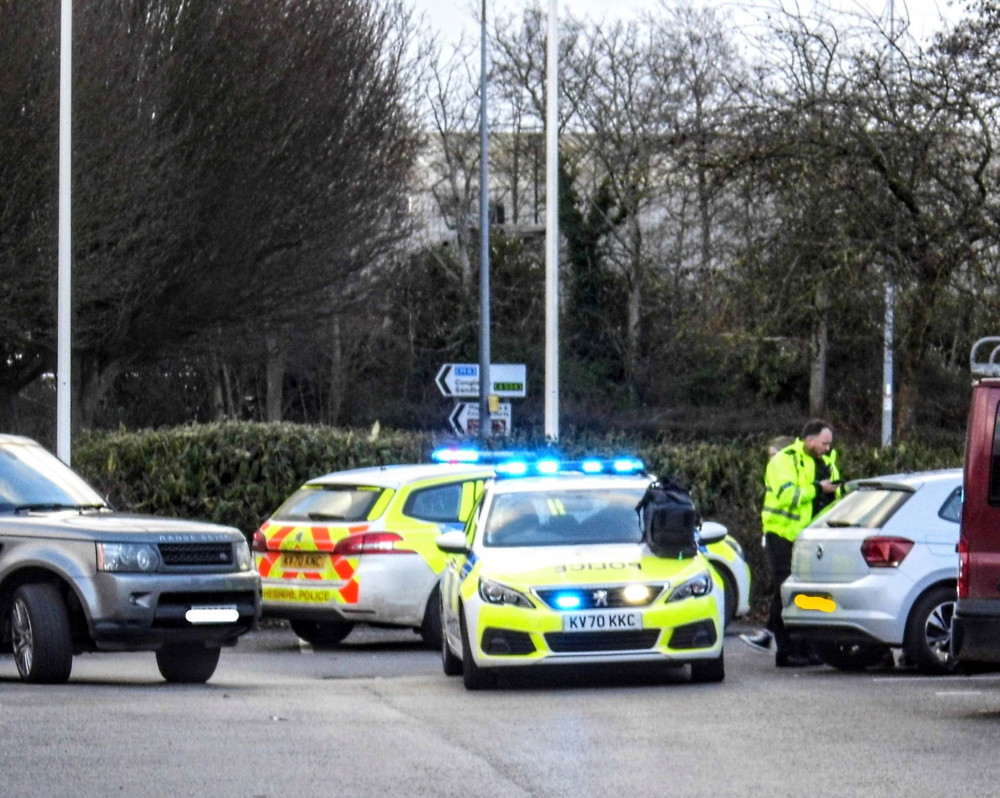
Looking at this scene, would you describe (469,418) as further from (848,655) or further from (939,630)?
(939,630)

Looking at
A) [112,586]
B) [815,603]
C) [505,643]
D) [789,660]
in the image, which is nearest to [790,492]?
[789,660]

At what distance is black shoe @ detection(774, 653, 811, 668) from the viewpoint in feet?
51.0

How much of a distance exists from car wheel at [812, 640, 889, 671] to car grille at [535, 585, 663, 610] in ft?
9.15

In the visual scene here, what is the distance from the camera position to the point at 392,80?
36.5 metres

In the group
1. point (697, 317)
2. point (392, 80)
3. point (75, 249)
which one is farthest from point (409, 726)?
point (392, 80)

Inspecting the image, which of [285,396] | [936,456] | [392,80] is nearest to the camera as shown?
[936,456]

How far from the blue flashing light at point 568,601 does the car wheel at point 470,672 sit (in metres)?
0.65

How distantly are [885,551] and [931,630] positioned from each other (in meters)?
0.63

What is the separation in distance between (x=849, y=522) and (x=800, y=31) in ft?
36.3

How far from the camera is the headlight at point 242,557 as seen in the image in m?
13.8

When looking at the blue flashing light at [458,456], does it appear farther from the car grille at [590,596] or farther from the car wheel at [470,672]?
the car grille at [590,596]

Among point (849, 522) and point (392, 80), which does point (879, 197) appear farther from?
point (392, 80)

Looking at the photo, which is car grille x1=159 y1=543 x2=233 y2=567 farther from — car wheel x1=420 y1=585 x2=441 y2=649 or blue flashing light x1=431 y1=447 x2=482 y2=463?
car wheel x1=420 y1=585 x2=441 y2=649

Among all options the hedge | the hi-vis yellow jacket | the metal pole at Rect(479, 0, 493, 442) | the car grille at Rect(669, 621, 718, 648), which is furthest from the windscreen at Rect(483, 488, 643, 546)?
the metal pole at Rect(479, 0, 493, 442)
